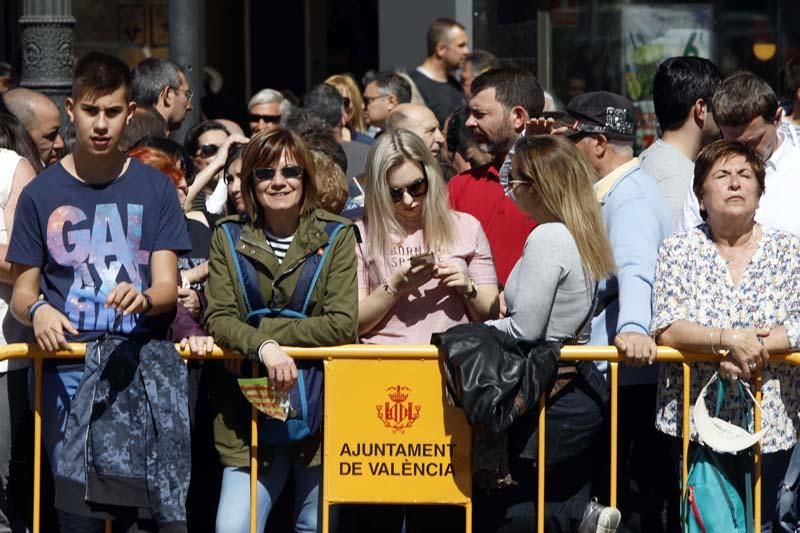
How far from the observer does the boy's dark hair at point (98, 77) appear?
18.0 ft

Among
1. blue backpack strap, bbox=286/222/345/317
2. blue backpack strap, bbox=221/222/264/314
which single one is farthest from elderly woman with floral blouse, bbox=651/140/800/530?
blue backpack strap, bbox=221/222/264/314

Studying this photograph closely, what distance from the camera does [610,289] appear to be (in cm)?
594

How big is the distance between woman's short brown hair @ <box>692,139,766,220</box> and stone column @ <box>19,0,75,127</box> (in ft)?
12.7

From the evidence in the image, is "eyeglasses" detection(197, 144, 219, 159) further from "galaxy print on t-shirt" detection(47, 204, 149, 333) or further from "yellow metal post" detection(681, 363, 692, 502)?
"yellow metal post" detection(681, 363, 692, 502)

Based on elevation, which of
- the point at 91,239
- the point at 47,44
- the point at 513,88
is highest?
the point at 47,44

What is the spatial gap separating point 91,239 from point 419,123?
2965 millimetres

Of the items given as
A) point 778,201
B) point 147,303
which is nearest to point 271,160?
point 147,303

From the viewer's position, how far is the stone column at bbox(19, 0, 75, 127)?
7980 mm

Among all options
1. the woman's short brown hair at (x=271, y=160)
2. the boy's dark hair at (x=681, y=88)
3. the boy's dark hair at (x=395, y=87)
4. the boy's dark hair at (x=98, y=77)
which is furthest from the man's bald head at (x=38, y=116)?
the boy's dark hair at (x=395, y=87)

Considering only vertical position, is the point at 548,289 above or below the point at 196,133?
below

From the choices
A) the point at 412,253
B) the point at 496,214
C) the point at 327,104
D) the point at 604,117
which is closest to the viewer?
the point at 412,253

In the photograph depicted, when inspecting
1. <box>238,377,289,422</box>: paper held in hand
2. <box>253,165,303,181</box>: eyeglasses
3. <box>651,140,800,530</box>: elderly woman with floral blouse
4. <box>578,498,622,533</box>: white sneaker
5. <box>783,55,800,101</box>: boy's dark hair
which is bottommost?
<box>578,498,622,533</box>: white sneaker

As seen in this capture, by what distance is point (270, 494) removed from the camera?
5.66 meters

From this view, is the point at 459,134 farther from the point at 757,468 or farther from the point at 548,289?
the point at 757,468
